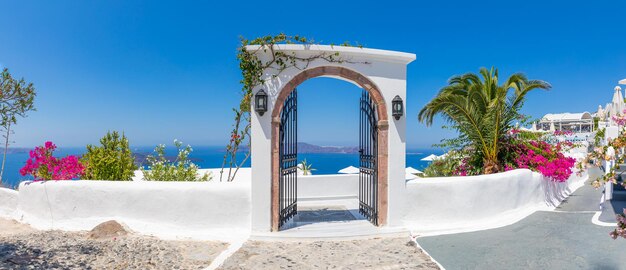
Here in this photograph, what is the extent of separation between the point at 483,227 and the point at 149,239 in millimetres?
5905

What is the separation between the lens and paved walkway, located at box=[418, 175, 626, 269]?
15.4ft

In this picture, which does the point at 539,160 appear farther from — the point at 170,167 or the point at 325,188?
the point at 170,167

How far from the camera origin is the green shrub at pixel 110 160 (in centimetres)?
694

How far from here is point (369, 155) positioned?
6707 millimetres

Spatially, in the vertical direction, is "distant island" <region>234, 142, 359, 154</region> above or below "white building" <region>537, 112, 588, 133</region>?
below

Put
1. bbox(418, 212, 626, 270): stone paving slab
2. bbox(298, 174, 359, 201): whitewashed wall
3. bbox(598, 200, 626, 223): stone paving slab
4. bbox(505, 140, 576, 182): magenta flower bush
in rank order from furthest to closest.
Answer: bbox(298, 174, 359, 201): whitewashed wall
bbox(505, 140, 576, 182): magenta flower bush
bbox(598, 200, 626, 223): stone paving slab
bbox(418, 212, 626, 270): stone paving slab

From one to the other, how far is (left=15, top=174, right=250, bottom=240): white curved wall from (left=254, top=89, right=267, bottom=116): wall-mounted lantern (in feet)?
4.26

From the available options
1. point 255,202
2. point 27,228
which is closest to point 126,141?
point 27,228

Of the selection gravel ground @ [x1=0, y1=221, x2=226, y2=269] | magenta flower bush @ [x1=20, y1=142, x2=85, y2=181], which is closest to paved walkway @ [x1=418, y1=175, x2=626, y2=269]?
gravel ground @ [x1=0, y1=221, x2=226, y2=269]

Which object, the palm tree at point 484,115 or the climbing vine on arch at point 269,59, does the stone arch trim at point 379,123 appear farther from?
the palm tree at point 484,115

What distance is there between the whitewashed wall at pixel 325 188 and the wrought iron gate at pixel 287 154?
8.55ft

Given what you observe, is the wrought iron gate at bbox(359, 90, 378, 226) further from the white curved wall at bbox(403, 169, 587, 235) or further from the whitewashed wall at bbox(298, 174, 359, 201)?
the whitewashed wall at bbox(298, 174, 359, 201)

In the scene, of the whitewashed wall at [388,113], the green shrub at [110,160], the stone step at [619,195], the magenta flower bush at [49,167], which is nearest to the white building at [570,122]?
the stone step at [619,195]

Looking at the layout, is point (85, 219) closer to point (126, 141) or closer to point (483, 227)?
point (126, 141)
